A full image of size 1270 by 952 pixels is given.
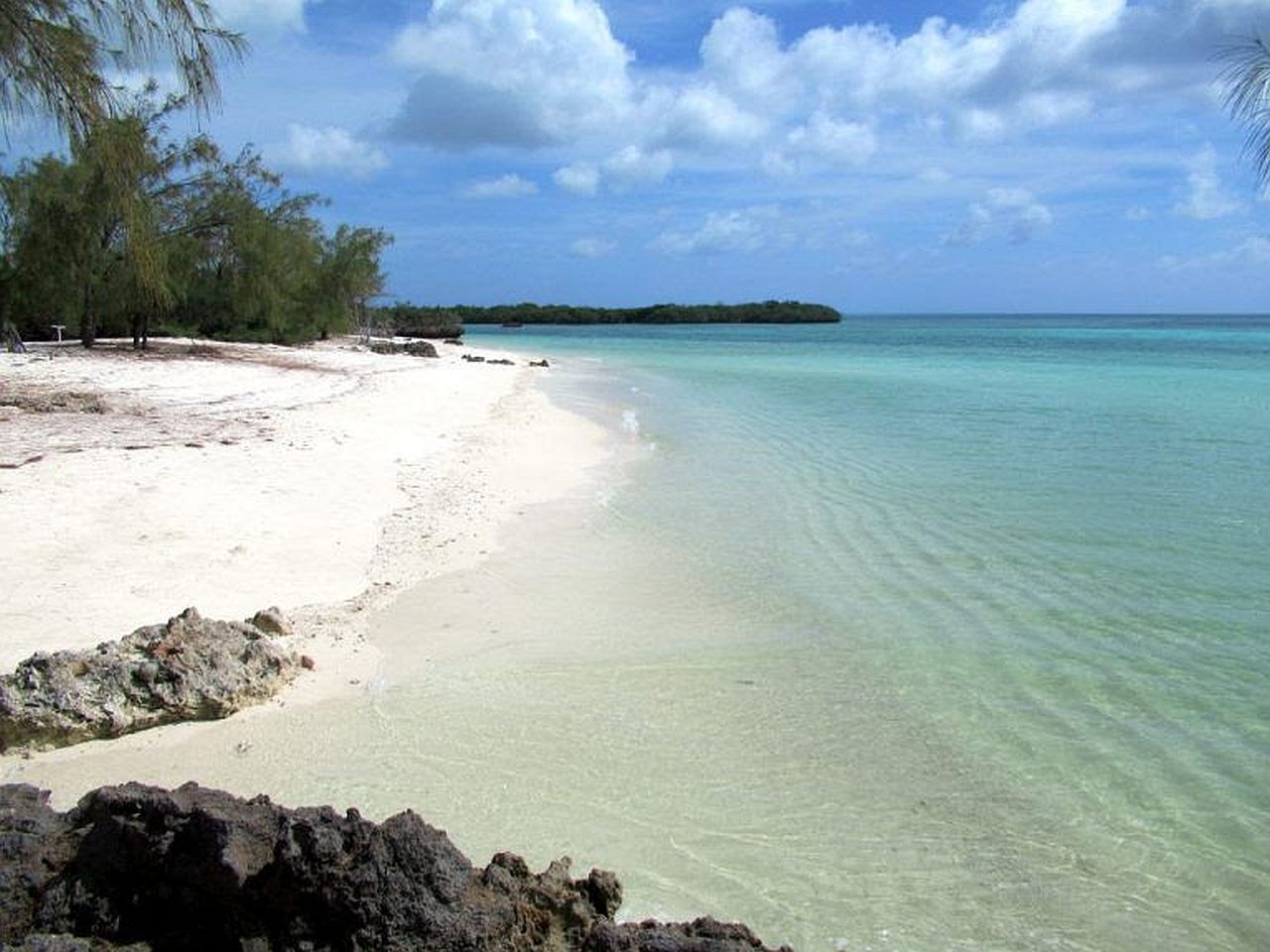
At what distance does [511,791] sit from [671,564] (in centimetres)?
358

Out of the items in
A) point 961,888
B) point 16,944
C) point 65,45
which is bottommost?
point 961,888

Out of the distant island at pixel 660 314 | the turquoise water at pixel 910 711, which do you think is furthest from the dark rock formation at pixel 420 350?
the distant island at pixel 660 314

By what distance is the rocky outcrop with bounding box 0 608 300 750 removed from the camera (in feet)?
13.1

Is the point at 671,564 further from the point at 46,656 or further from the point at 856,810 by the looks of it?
the point at 46,656

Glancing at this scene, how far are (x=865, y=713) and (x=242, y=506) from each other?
5.20 metres

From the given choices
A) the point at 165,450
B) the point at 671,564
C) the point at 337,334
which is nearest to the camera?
the point at 671,564

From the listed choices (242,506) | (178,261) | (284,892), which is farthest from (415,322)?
(284,892)

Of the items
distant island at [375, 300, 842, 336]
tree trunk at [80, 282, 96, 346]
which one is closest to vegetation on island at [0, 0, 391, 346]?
tree trunk at [80, 282, 96, 346]

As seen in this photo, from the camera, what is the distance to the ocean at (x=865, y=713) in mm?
3438

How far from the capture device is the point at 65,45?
19.1 ft

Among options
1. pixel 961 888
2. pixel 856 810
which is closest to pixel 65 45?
pixel 856 810

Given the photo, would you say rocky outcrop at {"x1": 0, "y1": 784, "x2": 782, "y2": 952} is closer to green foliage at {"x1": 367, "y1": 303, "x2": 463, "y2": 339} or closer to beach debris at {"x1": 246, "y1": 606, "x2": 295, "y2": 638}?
beach debris at {"x1": 246, "y1": 606, "x2": 295, "y2": 638}

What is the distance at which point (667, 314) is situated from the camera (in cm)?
15138

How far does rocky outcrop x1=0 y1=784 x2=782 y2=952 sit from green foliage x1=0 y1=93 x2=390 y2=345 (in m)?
15.5
